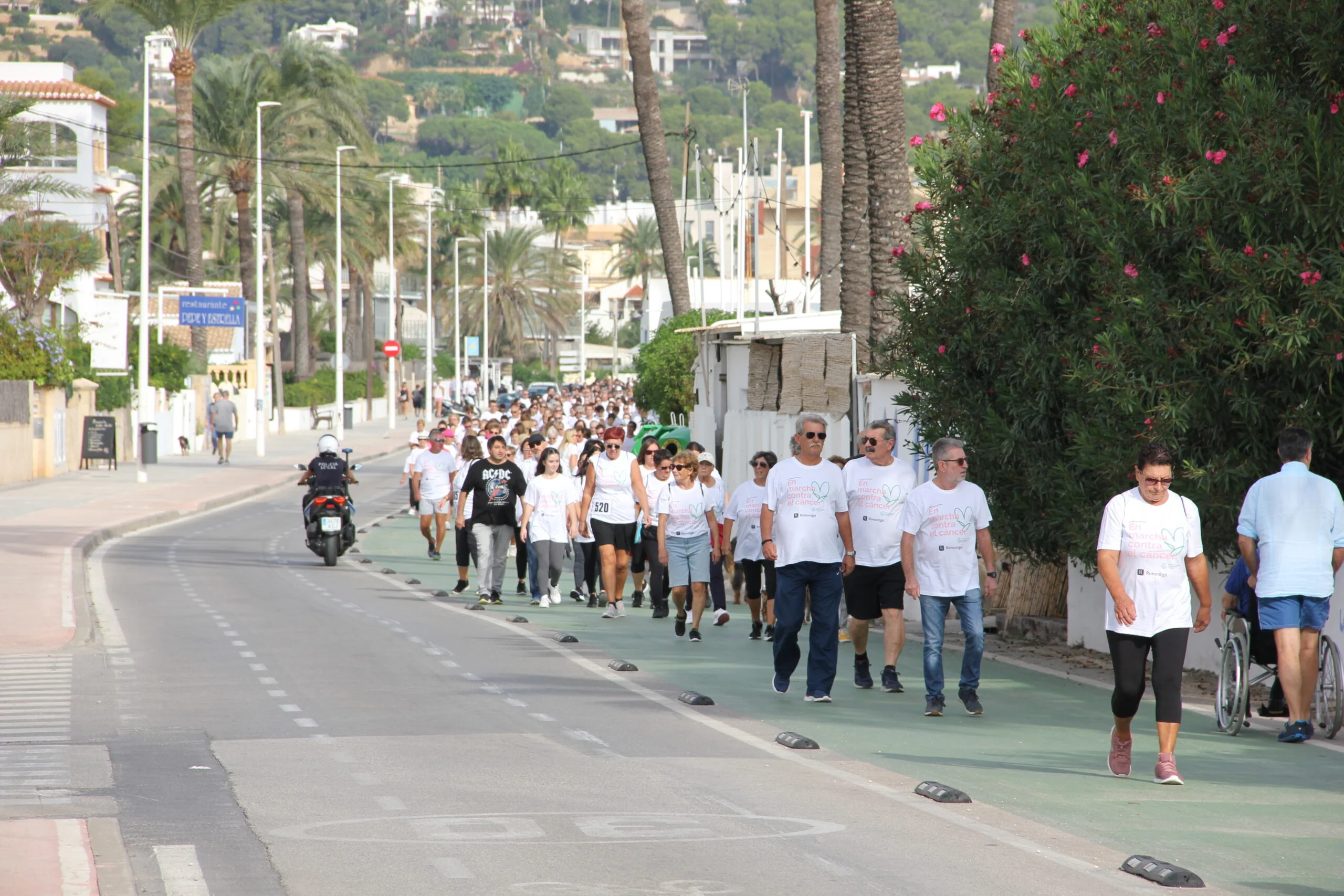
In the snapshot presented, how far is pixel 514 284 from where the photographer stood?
106125 mm

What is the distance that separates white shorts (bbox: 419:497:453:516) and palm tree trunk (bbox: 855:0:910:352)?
8.24m

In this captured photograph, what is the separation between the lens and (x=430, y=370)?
76.8 m

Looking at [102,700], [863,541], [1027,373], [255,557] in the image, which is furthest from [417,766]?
[255,557]

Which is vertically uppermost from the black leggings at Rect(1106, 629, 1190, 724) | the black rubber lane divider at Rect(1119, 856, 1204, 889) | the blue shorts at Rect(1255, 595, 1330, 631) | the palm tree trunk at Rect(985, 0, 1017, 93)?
the palm tree trunk at Rect(985, 0, 1017, 93)

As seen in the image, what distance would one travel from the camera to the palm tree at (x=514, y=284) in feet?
346

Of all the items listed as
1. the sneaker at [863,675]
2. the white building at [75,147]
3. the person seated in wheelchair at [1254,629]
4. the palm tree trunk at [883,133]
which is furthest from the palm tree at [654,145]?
the white building at [75,147]

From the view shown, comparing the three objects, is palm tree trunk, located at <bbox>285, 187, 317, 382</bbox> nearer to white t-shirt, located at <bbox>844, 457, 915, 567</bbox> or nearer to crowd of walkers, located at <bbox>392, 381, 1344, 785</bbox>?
crowd of walkers, located at <bbox>392, 381, 1344, 785</bbox>

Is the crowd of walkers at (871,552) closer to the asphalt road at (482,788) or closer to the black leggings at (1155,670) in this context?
the black leggings at (1155,670)

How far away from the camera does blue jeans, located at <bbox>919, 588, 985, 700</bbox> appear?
37.1 feet

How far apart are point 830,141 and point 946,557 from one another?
2372cm

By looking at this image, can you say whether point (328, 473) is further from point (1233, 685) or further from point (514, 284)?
point (514, 284)

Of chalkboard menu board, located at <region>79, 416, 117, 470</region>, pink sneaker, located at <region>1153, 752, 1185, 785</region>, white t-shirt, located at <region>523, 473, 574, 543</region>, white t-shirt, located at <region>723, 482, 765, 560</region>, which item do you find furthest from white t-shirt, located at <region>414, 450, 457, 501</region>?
chalkboard menu board, located at <region>79, 416, 117, 470</region>

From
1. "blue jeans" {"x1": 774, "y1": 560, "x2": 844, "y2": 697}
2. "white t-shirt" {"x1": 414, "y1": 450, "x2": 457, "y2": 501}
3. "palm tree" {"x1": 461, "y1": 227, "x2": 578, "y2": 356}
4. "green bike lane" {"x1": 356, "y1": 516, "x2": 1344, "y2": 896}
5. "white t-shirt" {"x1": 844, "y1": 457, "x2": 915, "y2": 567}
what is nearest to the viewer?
"green bike lane" {"x1": 356, "y1": 516, "x2": 1344, "y2": 896}

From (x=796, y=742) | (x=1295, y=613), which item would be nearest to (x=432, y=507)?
(x=796, y=742)
